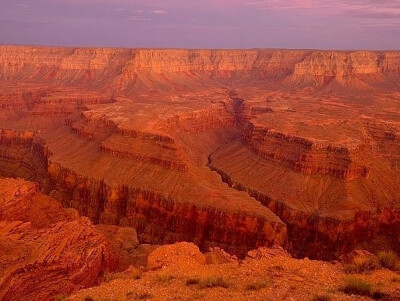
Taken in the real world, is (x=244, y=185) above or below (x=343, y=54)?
below

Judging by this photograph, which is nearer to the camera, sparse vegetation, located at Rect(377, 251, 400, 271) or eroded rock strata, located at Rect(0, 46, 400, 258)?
sparse vegetation, located at Rect(377, 251, 400, 271)

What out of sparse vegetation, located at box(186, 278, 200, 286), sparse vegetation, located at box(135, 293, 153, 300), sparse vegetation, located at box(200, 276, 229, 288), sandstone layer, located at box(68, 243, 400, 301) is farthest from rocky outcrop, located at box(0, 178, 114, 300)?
sparse vegetation, located at box(200, 276, 229, 288)

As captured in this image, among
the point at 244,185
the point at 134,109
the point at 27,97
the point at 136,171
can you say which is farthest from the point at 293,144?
the point at 27,97

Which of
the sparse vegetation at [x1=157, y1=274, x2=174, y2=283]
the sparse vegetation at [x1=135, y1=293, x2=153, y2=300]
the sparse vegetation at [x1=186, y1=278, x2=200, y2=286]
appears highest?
the sparse vegetation at [x1=186, y1=278, x2=200, y2=286]

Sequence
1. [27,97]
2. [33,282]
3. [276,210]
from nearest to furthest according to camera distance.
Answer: [33,282] < [276,210] < [27,97]

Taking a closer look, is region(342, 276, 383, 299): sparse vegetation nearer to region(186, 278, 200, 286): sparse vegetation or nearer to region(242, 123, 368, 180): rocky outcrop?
region(186, 278, 200, 286): sparse vegetation

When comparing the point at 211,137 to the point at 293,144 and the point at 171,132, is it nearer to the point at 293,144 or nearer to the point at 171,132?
the point at 171,132

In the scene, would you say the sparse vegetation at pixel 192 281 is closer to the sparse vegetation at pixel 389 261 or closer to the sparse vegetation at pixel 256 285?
the sparse vegetation at pixel 256 285
